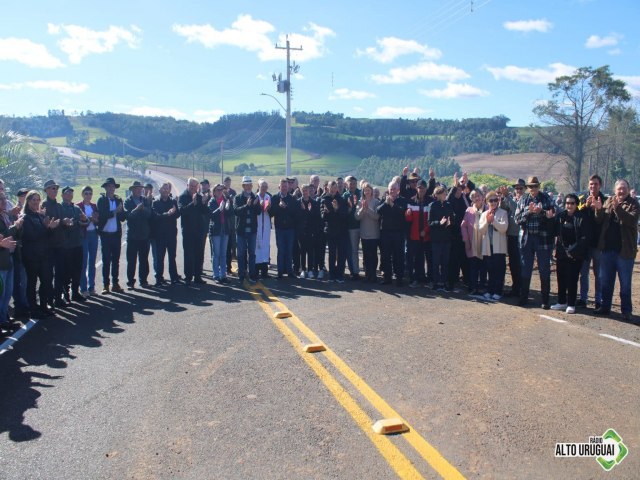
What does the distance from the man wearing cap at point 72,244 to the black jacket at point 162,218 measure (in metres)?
1.70

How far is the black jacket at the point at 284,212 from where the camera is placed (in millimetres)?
12594

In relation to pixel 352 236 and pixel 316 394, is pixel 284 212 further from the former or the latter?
pixel 316 394

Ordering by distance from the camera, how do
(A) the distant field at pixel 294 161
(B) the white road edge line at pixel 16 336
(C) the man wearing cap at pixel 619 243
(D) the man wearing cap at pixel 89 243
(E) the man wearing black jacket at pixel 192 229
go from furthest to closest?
(A) the distant field at pixel 294 161 → (E) the man wearing black jacket at pixel 192 229 → (D) the man wearing cap at pixel 89 243 → (C) the man wearing cap at pixel 619 243 → (B) the white road edge line at pixel 16 336

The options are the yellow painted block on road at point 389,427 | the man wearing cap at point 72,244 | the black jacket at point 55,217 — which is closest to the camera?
the yellow painted block on road at point 389,427

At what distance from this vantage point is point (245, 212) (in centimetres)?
1242

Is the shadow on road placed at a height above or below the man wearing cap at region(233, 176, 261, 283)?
below

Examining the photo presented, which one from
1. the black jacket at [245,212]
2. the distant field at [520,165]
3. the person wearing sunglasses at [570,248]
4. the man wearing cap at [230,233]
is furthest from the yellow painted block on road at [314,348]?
the distant field at [520,165]

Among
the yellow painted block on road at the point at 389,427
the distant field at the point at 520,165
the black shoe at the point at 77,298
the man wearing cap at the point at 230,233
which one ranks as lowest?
the black shoe at the point at 77,298

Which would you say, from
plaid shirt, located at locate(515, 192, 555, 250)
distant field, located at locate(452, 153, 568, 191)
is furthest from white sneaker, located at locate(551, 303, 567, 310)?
distant field, located at locate(452, 153, 568, 191)

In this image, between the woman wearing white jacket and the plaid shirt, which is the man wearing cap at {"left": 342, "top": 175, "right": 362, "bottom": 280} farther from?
the plaid shirt

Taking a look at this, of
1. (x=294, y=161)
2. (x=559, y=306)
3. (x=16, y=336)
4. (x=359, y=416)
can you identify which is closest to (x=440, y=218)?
(x=559, y=306)

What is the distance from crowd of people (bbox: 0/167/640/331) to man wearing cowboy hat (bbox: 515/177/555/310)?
20mm

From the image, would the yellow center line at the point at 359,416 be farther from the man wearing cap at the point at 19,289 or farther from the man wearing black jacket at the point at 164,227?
the man wearing black jacket at the point at 164,227

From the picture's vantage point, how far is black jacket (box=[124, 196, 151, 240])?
38.8 feet
